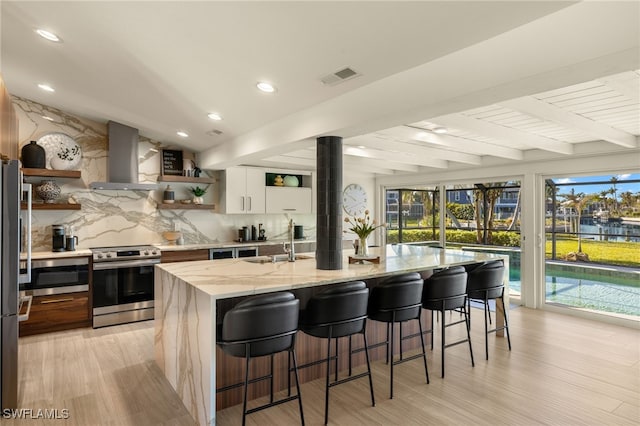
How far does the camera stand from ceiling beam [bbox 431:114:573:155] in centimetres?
345

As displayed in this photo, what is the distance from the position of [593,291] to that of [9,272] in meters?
6.46

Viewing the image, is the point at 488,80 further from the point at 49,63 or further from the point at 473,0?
the point at 49,63

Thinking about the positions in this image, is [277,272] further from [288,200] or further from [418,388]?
[288,200]

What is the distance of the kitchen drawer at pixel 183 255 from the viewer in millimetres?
5062

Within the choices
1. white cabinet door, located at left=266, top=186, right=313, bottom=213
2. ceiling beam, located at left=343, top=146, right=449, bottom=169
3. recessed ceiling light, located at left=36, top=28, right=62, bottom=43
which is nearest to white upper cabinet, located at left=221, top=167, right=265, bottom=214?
white cabinet door, located at left=266, top=186, right=313, bottom=213

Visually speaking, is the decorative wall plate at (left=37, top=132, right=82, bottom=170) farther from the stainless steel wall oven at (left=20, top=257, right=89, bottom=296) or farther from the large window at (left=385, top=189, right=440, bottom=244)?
the large window at (left=385, top=189, right=440, bottom=244)

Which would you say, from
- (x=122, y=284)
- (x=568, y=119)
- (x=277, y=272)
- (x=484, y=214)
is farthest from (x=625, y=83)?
(x=122, y=284)

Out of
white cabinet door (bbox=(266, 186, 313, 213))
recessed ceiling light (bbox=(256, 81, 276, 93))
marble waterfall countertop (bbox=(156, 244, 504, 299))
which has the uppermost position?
recessed ceiling light (bbox=(256, 81, 276, 93))

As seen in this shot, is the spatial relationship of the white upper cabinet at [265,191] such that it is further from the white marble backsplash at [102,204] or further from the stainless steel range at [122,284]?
the stainless steel range at [122,284]

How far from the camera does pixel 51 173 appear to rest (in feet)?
14.8

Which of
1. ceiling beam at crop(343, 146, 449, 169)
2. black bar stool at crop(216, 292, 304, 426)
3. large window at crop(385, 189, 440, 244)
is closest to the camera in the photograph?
black bar stool at crop(216, 292, 304, 426)

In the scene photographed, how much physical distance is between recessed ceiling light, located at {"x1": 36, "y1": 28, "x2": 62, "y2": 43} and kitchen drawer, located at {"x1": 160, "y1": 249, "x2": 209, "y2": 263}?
2917mm

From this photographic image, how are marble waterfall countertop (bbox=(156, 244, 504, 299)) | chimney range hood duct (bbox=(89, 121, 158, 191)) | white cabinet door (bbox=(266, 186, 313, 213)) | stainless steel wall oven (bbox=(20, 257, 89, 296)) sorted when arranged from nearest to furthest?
1. marble waterfall countertop (bbox=(156, 244, 504, 299))
2. stainless steel wall oven (bbox=(20, 257, 89, 296))
3. chimney range hood duct (bbox=(89, 121, 158, 191))
4. white cabinet door (bbox=(266, 186, 313, 213))

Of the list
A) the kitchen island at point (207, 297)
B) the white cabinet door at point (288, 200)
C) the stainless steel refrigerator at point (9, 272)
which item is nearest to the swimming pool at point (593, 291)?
the kitchen island at point (207, 297)
